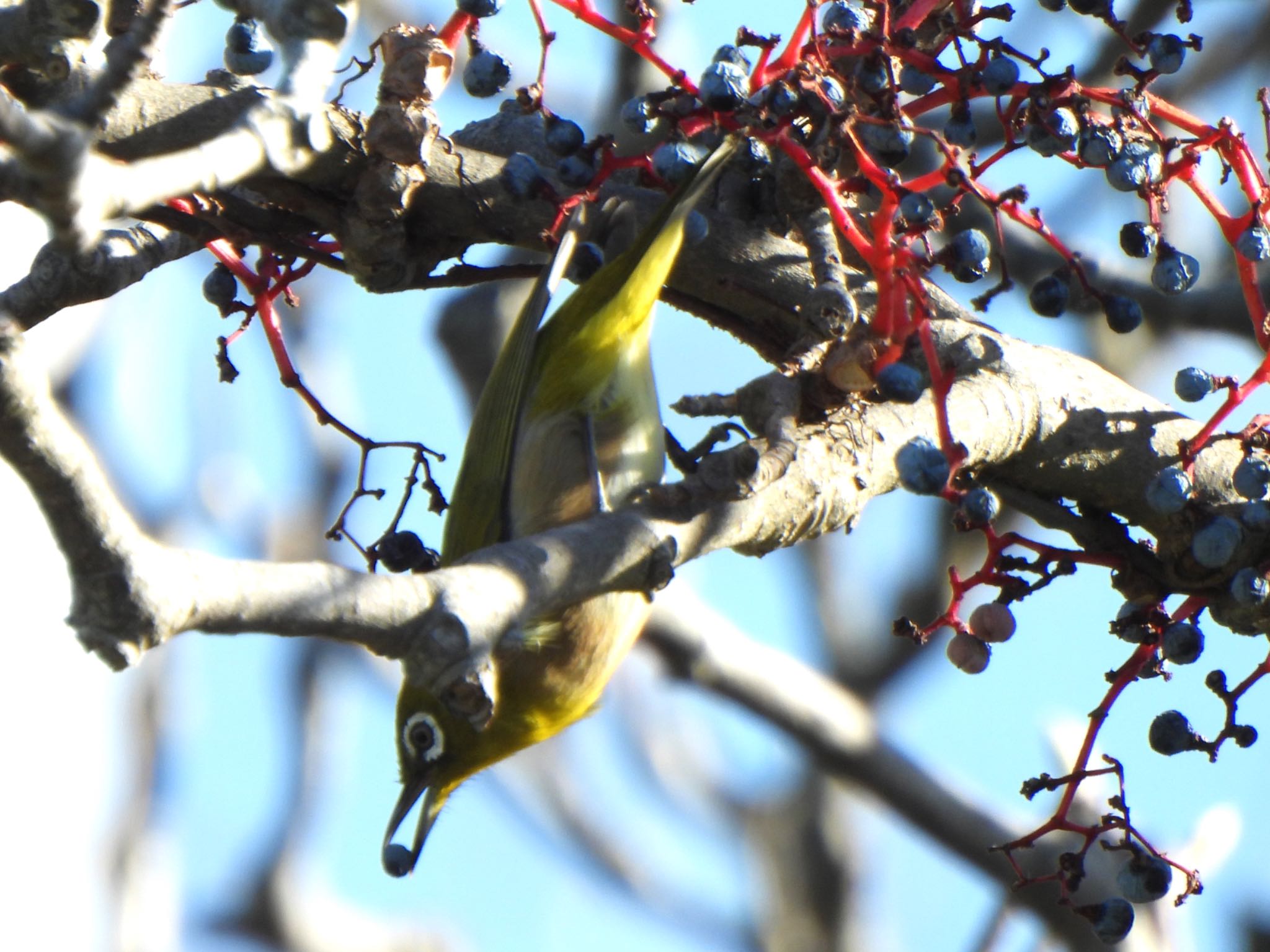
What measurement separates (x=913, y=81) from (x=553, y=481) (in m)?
1.69

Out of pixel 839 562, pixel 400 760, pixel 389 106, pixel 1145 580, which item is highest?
pixel 839 562

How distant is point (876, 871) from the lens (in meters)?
8.26

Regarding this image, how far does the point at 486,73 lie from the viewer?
3.03m

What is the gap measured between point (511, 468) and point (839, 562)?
5326 mm

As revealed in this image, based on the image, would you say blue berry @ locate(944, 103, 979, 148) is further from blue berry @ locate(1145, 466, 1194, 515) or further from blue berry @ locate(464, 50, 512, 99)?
blue berry @ locate(464, 50, 512, 99)

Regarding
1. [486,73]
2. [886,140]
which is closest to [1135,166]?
[886,140]

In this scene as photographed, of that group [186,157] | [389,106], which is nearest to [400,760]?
[389,106]

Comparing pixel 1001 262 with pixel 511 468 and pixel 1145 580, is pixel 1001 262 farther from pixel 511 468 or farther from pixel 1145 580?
pixel 511 468

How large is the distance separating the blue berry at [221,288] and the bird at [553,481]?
0.96m

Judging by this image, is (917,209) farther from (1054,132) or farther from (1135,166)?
(1135,166)

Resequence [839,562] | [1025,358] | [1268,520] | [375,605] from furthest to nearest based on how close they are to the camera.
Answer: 1. [839,562]
2. [1025,358]
3. [1268,520]
4. [375,605]

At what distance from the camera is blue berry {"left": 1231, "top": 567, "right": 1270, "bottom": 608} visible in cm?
250

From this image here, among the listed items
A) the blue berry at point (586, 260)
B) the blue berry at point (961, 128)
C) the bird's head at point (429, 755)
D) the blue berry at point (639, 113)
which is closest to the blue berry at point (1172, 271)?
the blue berry at point (961, 128)

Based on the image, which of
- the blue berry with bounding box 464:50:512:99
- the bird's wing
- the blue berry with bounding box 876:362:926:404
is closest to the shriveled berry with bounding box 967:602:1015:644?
the blue berry with bounding box 876:362:926:404
